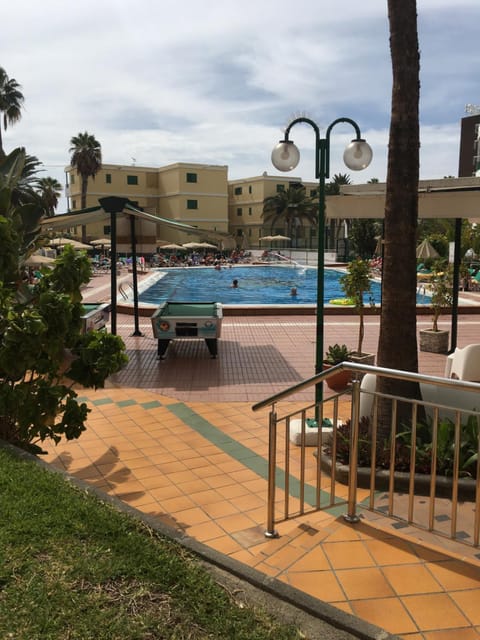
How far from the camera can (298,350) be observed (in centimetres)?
1088

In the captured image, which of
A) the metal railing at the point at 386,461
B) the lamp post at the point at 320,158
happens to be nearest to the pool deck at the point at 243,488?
the metal railing at the point at 386,461

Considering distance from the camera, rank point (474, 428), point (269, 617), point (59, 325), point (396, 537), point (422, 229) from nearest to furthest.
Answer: point (269, 617)
point (396, 537)
point (59, 325)
point (474, 428)
point (422, 229)

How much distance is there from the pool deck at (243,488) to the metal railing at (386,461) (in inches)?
7.6

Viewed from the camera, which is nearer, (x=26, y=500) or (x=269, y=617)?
(x=269, y=617)

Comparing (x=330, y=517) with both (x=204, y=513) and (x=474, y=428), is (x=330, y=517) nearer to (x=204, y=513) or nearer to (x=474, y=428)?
(x=204, y=513)

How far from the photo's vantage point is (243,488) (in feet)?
15.9

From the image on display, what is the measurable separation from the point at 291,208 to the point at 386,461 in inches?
2207

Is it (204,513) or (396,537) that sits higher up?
(396,537)

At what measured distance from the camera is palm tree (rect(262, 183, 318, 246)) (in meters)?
58.9

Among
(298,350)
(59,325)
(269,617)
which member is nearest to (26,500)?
(59,325)

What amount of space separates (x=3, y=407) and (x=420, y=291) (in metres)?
22.4

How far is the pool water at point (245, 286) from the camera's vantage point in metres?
24.8

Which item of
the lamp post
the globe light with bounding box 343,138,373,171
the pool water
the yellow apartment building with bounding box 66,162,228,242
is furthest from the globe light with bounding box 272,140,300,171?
the yellow apartment building with bounding box 66,162,228,242

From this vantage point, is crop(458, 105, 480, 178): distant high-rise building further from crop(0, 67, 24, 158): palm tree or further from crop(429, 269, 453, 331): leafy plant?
crop(429, 269, 453, 331): leafy plant
